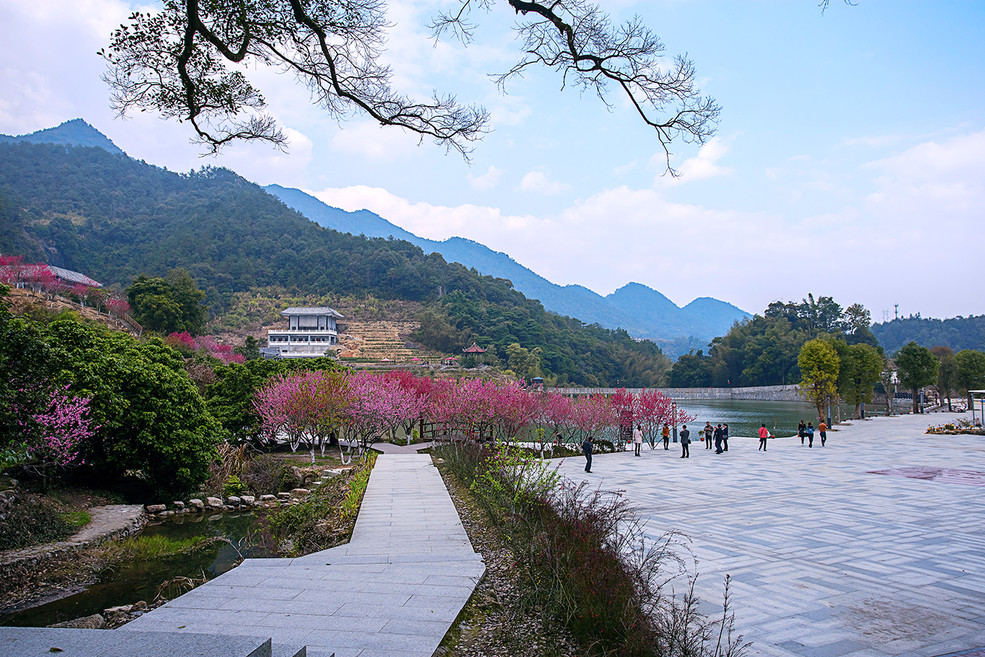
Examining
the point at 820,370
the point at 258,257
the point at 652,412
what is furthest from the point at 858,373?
the point at 258,257

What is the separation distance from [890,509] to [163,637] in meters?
11.1

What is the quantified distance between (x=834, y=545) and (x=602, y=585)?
5131 mm

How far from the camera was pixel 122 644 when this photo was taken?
254cm

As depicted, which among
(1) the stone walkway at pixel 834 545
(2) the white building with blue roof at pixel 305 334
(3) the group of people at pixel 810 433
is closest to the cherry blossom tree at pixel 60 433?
(1) the stone walkway at pixel 834 545

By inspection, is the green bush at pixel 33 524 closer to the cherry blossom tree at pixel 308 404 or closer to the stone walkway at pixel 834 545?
the cherry blossom tree at pixel 308 404

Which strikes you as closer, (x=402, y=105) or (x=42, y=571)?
(x=402, y=105)

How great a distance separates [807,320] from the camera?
81.9m

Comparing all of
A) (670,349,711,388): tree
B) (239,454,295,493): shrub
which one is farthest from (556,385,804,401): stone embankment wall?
(239,454,295,493): shrub

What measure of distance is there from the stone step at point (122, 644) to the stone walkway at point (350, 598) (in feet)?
1.09

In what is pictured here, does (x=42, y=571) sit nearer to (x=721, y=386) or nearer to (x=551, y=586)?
(x=551, y=586)

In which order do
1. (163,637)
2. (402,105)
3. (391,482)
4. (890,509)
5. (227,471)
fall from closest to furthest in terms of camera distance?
(163,637) → (402,105) → (890,509) → (391,482) → (227,471)

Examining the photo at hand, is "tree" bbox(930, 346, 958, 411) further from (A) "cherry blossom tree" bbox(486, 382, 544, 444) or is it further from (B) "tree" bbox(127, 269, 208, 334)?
(B) "tree" bbox(127, 269, 208, 334)

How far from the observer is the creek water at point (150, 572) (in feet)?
20.5

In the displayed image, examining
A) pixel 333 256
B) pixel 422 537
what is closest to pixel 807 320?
pixel 333 256
